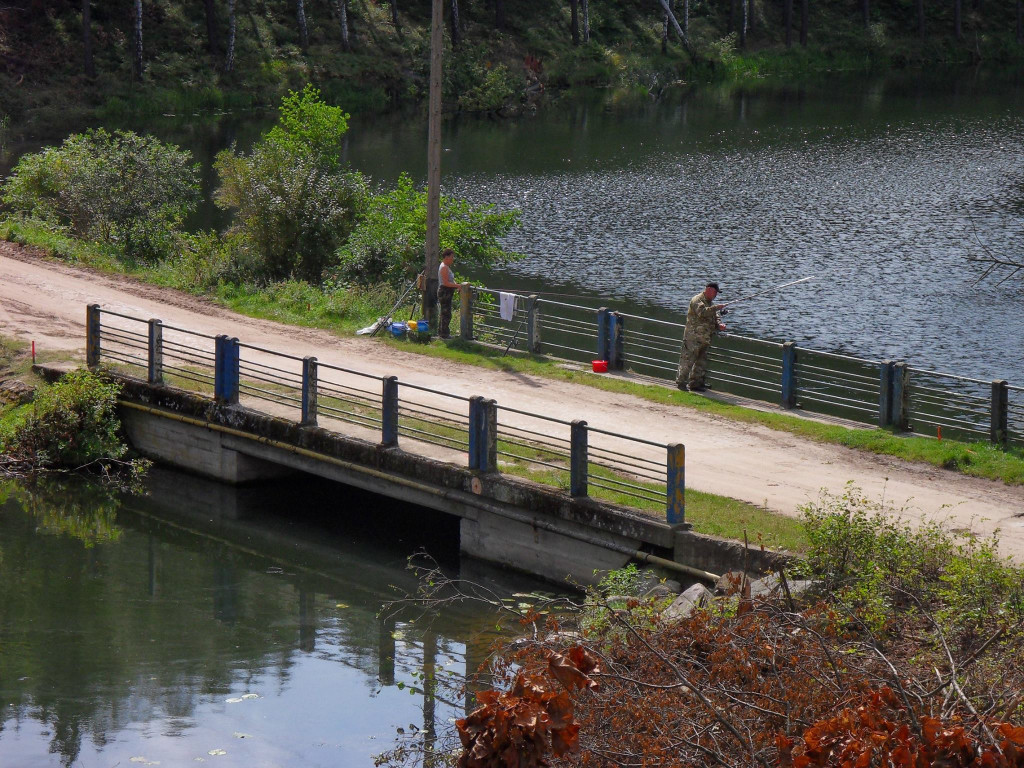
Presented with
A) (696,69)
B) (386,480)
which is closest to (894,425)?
(386,480)

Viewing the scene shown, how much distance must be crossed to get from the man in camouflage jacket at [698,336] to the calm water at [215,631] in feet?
15.0

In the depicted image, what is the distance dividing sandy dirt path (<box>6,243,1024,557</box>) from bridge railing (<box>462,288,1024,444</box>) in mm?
1210

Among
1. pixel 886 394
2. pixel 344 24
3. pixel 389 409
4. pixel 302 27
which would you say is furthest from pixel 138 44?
pixel 886 394

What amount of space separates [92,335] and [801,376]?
43.0 feet

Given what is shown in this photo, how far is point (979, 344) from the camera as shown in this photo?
28656mm

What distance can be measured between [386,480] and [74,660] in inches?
179

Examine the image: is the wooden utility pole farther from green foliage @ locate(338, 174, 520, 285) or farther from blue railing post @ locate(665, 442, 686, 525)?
blue railing post @ locate(665, 442, 686, 525)

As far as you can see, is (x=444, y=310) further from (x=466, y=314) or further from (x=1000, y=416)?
(x=1000, y=416)

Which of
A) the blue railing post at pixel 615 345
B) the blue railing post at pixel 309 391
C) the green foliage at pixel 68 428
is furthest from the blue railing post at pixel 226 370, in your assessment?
the blue railing post at pixel 615 345

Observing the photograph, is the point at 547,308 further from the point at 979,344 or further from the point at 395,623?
the point at 395,623

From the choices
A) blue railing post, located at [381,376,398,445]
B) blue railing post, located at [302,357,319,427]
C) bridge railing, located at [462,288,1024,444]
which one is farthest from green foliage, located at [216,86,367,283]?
blue railing post, located at [381,376,398,445]

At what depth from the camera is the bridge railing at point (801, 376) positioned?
58.3 feet

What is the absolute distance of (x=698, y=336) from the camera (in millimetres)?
19797

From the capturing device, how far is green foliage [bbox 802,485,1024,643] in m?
10.6
